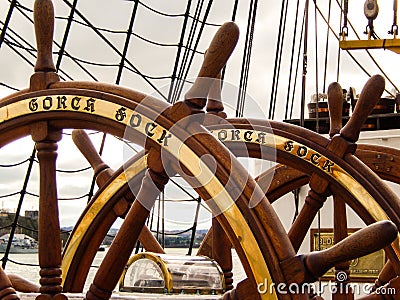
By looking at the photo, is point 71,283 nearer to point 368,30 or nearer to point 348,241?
point 348,241

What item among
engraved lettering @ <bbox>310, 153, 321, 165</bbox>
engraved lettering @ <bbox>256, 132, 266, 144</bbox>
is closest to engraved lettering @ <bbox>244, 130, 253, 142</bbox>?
engraved lettering @ <bbox>256, 132, 266, 144</bbox>

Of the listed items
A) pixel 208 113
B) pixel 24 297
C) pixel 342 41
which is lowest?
pixel 24 297

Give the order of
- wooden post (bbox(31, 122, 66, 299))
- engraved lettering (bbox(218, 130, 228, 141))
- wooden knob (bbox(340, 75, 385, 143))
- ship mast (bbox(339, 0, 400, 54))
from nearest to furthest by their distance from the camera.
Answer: wooden post (bbox(31, 122, 66, 299)) < wooden knob (bbox(340, 75, 385, 143)) < engraved lettering (bbox(218, 130, 228, 141)) < ship mast (bbox(339, 0, 400, 54))

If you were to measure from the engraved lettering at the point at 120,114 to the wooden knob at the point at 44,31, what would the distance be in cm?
15

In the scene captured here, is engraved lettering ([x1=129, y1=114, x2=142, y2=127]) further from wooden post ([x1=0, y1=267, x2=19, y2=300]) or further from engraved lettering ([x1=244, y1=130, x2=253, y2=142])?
engraved lettering ([x1=244, y1=130, x2=253, y2=142])

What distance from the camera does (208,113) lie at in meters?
1.70

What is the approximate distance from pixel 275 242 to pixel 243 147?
712 millimetres

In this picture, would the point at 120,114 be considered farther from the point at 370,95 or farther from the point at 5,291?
the point at 370,95

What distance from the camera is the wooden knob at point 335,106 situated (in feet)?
6.21

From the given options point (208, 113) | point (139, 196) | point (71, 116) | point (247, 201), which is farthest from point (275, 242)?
point (208, 113)

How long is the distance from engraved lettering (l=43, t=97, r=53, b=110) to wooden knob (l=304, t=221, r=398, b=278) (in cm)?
44

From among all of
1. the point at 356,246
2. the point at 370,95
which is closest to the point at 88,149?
the point at 370,95

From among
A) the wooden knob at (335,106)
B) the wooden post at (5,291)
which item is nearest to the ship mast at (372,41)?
the wooden knob at (335,106)

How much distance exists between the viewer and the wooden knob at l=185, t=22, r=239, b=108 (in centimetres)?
115
